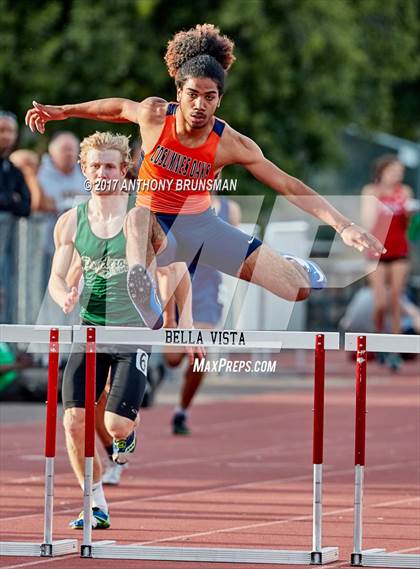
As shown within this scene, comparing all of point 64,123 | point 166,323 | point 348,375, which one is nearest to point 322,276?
point 166,323

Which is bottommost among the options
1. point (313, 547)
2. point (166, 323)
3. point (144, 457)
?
point (313, 547)

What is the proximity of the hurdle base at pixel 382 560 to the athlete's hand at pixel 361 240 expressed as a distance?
4.69 ft

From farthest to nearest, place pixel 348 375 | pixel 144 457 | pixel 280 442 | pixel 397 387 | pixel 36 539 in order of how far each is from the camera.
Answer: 1. pixel 348 375
2. pixel 397 387
3. pixel 280 442
4. pixel 144 457
5. pixel 36 539

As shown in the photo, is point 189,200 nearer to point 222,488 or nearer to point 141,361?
point 141,361

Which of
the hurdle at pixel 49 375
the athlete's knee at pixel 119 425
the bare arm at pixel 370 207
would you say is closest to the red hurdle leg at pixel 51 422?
the hurdle at pixel 49 375

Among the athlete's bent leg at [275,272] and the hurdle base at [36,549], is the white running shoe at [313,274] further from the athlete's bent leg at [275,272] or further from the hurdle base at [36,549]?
the hurdle base at [36,549]

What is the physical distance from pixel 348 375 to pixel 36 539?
13132 millimetres

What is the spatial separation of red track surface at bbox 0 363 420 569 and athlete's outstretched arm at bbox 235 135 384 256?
1.59m

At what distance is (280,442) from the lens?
14.6m

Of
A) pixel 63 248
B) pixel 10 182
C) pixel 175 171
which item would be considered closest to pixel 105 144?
pixel 63 248

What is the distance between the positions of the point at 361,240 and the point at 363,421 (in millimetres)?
864

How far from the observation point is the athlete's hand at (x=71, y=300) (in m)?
8.62

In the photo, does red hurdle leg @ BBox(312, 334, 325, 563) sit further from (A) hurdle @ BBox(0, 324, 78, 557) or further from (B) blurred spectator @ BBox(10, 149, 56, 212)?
(B) blurred spectator @ BBox(10, 149, 56, 212)

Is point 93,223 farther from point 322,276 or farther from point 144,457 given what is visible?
point 144,457
